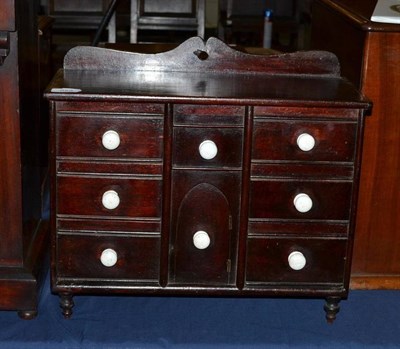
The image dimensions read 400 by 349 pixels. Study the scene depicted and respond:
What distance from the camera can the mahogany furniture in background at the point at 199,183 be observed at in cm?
218

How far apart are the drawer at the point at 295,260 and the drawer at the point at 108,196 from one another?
287 mm

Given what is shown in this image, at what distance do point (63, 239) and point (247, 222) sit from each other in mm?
480

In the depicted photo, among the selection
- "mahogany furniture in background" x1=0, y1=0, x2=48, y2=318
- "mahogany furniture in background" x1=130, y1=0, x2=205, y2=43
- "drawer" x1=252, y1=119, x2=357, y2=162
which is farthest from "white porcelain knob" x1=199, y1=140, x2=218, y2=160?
"mahogany furniture in background" x1=130, y1=0, x2=205, y2=43

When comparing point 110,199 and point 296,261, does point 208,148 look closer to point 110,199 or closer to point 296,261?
point 110,199

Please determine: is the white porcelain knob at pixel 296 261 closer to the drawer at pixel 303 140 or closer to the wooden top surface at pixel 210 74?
the drawer at pixel 303 140

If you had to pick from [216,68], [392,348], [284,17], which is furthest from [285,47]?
[392,348]

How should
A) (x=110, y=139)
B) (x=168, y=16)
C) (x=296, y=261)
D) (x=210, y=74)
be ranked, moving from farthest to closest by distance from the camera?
1. (x=168, y=16)
2. (x=210, y=74)
3. (x=296, y=261)
4. (x=110, y=139)

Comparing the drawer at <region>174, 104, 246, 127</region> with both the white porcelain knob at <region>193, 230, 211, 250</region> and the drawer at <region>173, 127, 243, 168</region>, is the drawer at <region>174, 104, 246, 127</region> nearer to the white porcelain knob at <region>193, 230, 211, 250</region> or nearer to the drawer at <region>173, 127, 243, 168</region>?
the drawer at <region>173, 127, 243, 168</region>

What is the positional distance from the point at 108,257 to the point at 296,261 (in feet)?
1.60

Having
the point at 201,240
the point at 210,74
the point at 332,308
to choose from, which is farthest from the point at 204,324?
the point at 210,74

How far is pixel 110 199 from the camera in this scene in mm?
2209

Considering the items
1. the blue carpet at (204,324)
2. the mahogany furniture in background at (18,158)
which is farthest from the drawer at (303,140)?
the mahogany furniture in background at (18,158)

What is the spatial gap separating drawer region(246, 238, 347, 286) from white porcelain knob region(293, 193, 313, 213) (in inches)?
4.1

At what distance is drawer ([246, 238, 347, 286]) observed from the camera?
2293mm
